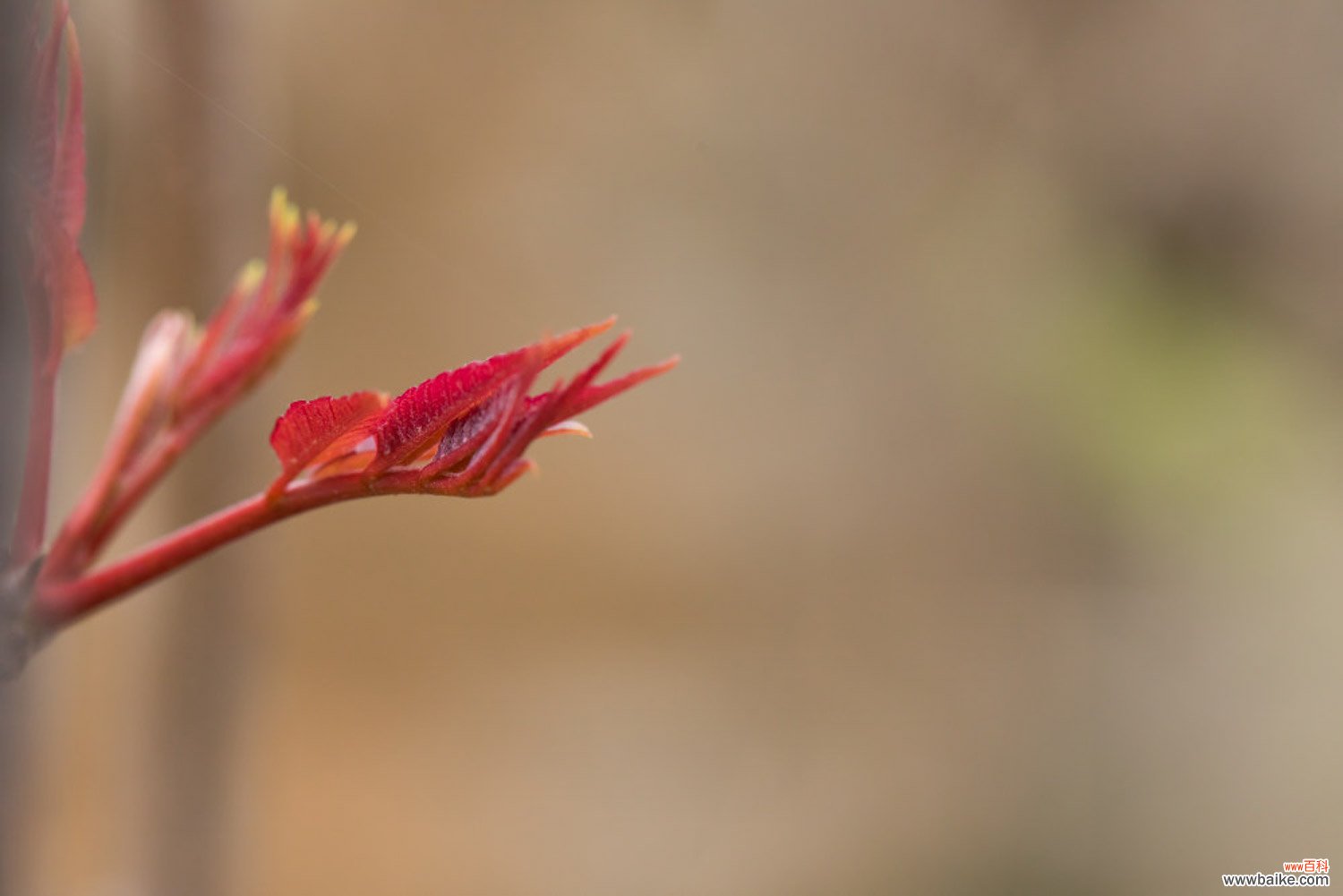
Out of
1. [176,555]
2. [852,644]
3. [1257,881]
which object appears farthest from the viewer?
[852,644]

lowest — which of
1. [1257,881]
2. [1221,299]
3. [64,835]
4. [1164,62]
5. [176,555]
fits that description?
[1257,881]

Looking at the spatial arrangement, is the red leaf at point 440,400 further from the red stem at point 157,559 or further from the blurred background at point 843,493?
the blurred background at point 843,493

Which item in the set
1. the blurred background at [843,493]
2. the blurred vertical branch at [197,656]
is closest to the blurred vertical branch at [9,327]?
the blurred vertical branch at [197,656]

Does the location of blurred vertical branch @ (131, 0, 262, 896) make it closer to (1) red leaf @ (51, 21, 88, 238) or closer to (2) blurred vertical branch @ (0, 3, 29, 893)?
(2) blurred vertical branch @ (0, 3, 29, 893)

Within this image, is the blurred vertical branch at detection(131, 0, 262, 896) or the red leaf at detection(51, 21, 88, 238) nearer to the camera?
the red leaf at detection(51, 21, 88, 238)

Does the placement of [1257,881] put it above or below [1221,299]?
Result: below

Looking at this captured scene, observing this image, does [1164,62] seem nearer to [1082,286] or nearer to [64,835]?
[1082,286]

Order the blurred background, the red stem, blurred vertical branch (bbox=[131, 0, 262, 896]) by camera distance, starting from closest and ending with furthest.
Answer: the red stem, blurred vertical branch (bbox=[131, 0, 262, 896]), the blurred background

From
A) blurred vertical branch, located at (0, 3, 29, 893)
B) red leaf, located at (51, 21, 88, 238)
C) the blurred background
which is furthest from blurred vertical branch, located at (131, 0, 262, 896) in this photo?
red leaf, located at (51, 21, 88, 238)

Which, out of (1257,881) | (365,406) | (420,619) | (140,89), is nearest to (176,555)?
(365,406)
